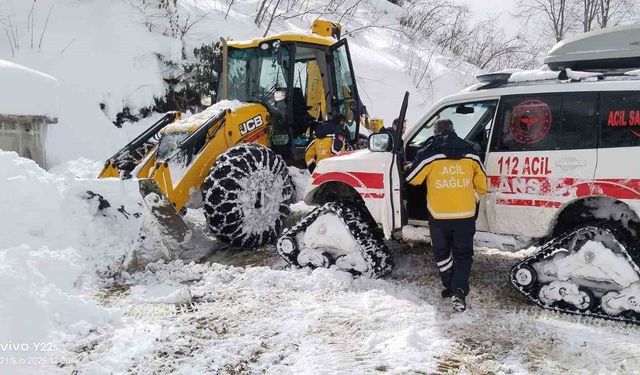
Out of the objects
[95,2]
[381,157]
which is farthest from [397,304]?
[95,2]

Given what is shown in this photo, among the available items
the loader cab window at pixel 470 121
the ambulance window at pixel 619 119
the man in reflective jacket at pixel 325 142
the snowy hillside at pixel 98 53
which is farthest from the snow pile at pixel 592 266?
the snowy hillside at pixel 98 53

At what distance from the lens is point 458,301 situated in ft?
14.6

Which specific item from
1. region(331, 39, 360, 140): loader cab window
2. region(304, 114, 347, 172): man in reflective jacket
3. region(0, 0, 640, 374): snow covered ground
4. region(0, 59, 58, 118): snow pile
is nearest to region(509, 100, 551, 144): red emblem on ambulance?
region(0, 0, 640, 374): snow covered ground

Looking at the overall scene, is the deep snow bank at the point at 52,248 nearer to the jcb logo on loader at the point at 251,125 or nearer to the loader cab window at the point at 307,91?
the jcb logo on loader at the point at 251,125

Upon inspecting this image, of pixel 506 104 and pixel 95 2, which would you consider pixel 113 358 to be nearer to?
pixel 506 104

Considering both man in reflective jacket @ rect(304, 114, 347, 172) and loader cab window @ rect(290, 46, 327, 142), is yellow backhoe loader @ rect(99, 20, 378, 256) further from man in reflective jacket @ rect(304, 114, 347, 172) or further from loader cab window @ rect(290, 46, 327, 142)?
man in reflective jacket @ rect(304, 114, 347, 172)

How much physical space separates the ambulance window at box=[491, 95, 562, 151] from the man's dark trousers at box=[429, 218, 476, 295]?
80 cm

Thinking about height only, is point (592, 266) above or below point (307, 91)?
below

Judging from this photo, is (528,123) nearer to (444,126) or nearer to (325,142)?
(444,126)

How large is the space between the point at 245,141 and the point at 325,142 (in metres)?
1.13

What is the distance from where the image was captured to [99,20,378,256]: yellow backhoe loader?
5.97 m

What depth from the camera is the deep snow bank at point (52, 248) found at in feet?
12.5

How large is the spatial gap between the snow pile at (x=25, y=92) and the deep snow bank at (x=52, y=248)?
2.02 m

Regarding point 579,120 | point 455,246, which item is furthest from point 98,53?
point 579,120
